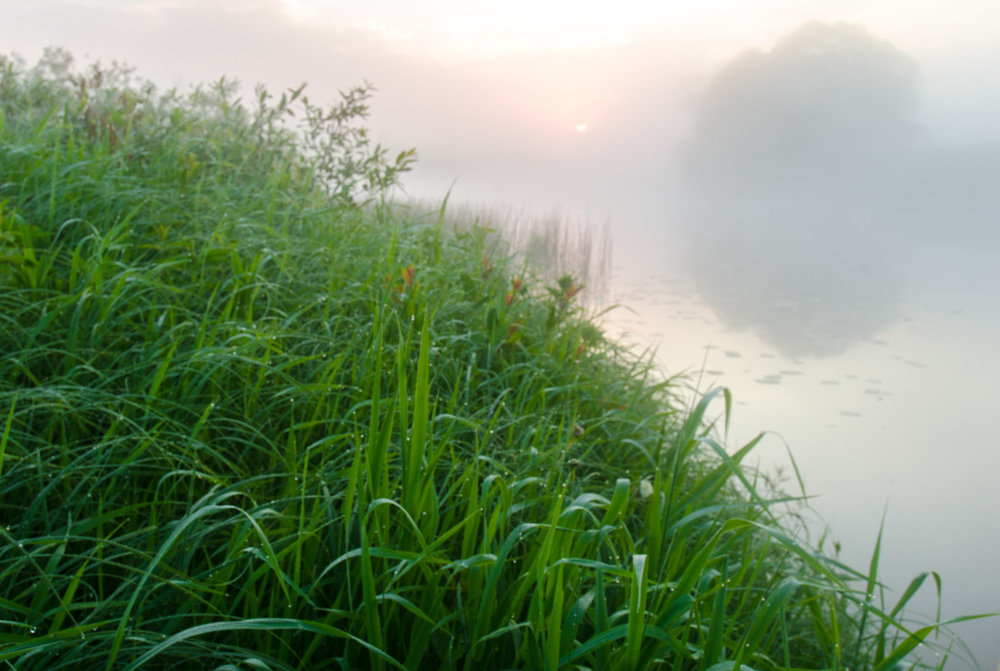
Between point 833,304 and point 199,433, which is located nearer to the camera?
point 199,433

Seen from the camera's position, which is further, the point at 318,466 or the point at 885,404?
the point at 885,404

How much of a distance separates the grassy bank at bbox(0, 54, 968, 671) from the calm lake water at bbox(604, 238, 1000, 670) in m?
0.30

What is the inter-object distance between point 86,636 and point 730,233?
7680mm

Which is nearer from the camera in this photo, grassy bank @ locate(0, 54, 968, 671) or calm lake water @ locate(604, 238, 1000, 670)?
grassy bank @ locate(0, 54, 968, 671)

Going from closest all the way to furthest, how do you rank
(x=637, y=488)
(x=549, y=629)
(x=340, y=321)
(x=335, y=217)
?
(x=549, y=629)
(x=637, y=488)
(x=340, y=321)
(x=335, y=217)

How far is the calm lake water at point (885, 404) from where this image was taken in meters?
2.44

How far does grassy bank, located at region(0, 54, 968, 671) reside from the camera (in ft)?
2.92

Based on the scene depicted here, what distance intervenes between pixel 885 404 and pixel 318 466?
10.3ft

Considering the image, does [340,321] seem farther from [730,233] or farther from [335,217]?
[730,233]

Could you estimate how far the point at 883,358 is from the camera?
3.89 m

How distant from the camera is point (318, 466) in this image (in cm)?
135

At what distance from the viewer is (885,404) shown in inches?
133

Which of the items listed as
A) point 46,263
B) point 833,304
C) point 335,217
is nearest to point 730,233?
point 833,304

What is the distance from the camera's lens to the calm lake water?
8.01 feet
